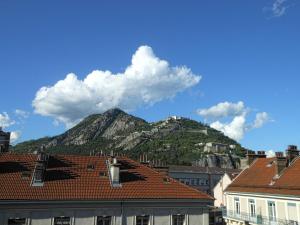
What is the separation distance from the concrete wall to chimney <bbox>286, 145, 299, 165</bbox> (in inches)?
584

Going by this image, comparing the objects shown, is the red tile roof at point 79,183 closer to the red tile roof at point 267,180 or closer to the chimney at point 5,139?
the chimney at point 5,139

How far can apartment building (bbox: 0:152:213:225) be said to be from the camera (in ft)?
92.7

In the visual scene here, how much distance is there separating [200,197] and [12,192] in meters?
15.9

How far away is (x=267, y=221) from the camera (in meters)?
38.8

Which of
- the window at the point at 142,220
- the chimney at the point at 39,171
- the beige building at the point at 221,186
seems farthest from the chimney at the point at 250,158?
the chimney at the point at 39,171

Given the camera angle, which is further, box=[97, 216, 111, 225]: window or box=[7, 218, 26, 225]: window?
box=[97, 216, 111, 225]: window

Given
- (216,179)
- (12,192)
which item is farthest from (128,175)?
(216,179)

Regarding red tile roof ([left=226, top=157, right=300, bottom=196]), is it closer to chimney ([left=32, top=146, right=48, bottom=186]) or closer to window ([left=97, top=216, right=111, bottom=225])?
window ([left=97, top=216, right=111, bottom=225])

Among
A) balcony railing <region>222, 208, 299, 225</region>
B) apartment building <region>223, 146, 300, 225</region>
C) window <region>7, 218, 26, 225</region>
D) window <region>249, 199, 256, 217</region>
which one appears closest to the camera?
window <region>7, 218, 26, 225</region>

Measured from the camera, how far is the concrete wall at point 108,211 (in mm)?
27922

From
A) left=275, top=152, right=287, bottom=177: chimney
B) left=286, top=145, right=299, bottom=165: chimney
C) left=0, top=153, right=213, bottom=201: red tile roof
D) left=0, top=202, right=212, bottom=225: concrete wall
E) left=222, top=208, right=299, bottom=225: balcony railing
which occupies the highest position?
left=286, top=145, right=299, bottom=165: chimney

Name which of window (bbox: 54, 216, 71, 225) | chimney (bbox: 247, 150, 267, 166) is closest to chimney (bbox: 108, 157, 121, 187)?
window (bbox: 54, 216, 71, 225)

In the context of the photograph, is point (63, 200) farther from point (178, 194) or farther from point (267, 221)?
point (267, 221)

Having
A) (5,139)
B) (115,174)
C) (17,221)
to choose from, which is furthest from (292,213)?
(5,139)
